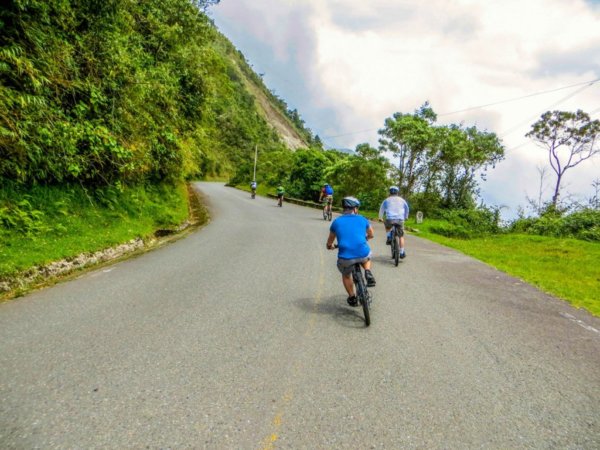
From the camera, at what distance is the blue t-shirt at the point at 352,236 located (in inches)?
220

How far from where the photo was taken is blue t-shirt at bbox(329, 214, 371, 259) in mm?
5578

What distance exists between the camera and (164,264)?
8.35 metres

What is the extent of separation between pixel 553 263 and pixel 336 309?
1018 centimetres

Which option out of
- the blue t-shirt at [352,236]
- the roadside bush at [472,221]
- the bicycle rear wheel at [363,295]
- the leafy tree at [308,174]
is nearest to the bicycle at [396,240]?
the blue t-shirt at [352,236]

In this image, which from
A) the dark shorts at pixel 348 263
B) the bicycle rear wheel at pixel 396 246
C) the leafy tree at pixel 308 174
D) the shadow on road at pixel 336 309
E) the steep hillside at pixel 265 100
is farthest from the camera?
the steep hillside at pixel 265 100

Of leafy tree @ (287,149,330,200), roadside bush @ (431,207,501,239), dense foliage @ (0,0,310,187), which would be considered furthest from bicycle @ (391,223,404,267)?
leafy tree @ (287,149,330,200)

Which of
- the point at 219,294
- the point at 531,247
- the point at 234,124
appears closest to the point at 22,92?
the point at 219,294

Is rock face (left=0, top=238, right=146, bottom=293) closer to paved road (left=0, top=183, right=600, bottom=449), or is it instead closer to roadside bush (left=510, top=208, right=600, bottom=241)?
paved road (left=0, top=183, right=600, bottom=449)

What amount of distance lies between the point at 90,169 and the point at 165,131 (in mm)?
4742

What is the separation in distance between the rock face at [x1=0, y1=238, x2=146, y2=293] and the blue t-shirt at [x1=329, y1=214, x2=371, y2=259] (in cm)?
555

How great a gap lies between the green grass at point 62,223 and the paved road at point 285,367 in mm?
1028

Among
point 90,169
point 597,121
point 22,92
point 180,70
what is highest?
point 597,121

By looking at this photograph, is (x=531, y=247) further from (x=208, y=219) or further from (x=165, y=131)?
(x=165, y=131)

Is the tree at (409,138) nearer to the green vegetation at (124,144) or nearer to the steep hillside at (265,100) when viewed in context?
the green vegetation at (124,144)
